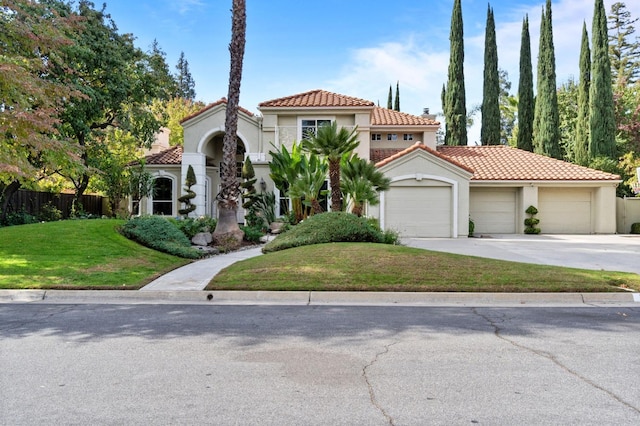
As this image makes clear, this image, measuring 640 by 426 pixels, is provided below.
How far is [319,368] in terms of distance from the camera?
4.77 metres

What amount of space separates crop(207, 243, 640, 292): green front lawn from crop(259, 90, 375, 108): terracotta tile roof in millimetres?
13657

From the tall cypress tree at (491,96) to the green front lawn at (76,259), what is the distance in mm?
29518

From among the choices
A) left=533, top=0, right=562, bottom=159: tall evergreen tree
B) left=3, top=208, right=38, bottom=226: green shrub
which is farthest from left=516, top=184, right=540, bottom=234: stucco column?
left=3, top=208, right=38, bottom=226: green shrub

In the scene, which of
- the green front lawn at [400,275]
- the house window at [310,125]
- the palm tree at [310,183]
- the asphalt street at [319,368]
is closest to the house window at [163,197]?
the house window at [310,125]

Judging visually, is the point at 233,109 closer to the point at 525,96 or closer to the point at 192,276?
the point at 192,276

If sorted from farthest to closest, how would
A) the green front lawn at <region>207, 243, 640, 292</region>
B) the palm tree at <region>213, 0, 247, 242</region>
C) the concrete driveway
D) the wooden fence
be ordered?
the wooden fence
the palm tree at <region>213, 0, 247, 242</region>
the concrete driveway
the green front lawn at <region>207, 243, 640, 292</region>

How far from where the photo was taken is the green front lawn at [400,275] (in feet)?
29.4

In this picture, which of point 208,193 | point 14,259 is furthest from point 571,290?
point 208,193

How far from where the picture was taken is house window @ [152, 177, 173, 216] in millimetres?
25812

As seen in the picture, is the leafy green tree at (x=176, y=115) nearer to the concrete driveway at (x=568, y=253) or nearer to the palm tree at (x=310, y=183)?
the palm tree at (x=310, y=183)

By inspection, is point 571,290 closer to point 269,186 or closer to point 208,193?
point 269,186

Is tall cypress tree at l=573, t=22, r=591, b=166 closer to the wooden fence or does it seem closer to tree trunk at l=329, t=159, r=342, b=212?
tree trunk at l=329, t=159, r=342, b=212

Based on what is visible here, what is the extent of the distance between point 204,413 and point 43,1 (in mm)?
21354

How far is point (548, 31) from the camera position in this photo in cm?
3375
